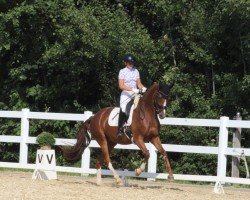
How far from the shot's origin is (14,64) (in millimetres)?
27062

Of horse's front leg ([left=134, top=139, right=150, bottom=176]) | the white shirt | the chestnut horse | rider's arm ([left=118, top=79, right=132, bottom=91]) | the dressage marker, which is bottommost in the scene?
the dressage marker

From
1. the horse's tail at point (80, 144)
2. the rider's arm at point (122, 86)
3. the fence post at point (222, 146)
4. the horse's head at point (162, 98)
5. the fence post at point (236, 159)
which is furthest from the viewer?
the fence post at point (236, 159)

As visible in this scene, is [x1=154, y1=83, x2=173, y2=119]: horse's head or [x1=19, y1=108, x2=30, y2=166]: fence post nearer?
[x1=154, y1=83, x2=173, y2=119]: horse's head

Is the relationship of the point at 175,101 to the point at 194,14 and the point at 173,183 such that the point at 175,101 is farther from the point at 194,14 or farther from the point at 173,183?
the point at 173,183

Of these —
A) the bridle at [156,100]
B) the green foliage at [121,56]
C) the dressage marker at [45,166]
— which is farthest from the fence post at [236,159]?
the dressage marker at [45,166]

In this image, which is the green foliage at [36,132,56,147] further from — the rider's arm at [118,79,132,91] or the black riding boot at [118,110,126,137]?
the rider's arm at [118,79,132,91]

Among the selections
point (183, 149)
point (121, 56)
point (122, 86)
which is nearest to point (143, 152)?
point (122, 86)

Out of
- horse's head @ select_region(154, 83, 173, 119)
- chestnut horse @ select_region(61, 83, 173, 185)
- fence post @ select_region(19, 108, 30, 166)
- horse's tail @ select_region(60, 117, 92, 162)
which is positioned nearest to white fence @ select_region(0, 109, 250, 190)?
Answer: fence post @ select_region(19, 108, 30, 166)

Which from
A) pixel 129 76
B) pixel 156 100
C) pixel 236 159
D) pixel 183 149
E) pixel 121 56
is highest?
pixel 121 56

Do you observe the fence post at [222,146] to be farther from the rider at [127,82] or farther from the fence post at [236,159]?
the rider at [127,82]

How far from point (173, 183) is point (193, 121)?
6.01ft

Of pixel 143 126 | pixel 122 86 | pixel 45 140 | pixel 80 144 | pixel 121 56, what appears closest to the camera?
pixel 143 126

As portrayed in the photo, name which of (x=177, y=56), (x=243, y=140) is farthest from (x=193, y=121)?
(x=177, y=56)

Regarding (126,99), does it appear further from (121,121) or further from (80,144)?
(80,144)
